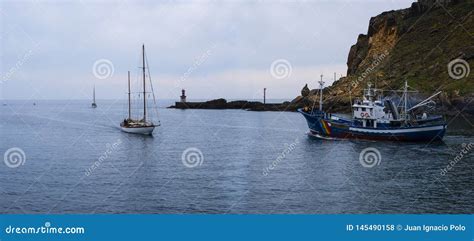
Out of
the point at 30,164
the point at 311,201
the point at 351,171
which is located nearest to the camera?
the point at 311,201

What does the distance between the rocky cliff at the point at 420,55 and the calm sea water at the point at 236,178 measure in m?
74.3

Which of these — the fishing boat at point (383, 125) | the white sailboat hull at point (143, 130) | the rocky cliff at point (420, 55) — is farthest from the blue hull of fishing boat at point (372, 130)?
the rocky cliff at point (420, 55)

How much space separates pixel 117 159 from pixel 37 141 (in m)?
27.2

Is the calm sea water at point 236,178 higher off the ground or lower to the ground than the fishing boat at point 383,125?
lower

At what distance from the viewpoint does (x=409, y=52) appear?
163125mm

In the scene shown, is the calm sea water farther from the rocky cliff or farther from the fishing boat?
the rocky cliff

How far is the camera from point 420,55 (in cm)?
15875

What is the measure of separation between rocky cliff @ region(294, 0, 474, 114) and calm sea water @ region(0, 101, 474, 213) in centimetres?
7432

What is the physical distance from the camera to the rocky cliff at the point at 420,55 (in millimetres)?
137500

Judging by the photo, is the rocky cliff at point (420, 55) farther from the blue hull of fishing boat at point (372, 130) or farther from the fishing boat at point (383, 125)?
the fishing boat at point (383, 125)

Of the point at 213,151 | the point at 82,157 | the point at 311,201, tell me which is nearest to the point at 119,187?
the point at 311,201

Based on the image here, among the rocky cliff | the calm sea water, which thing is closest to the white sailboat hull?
the calm sea water

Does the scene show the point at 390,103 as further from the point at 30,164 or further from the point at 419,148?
the point at 30,164

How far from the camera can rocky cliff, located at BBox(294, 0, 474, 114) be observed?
137500 millimetres
